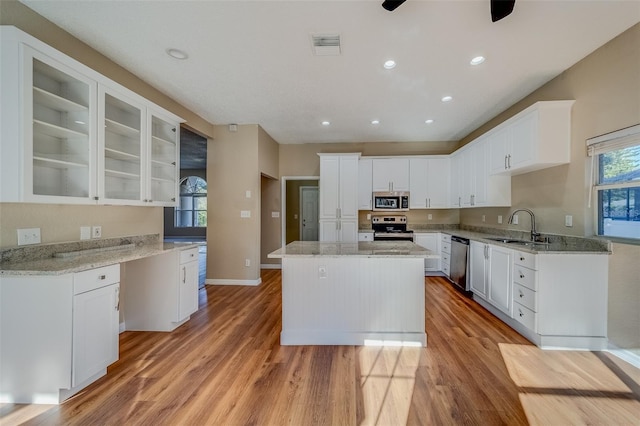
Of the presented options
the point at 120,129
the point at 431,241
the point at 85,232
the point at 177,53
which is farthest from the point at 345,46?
the point at 431,241

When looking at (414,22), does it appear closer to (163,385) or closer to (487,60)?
(487,60)

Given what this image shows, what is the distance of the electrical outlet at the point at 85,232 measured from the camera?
240 cm

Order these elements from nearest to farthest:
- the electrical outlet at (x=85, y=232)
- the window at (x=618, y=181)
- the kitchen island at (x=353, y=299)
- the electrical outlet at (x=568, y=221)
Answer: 1. the window at (x=618, y=181)
2. the electrical outlet at (x=85, y=232)
3. the kitchen island at (x=353, y=299)
4. the electrical outlet at (x=568, y=221)

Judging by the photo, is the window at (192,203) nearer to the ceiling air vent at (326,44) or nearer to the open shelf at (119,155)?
the open shelf at (119,155)

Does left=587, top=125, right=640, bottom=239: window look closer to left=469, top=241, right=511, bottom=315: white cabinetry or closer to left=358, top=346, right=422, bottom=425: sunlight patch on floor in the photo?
left=469, top=241, right=511, bottom=315: white cabinetry

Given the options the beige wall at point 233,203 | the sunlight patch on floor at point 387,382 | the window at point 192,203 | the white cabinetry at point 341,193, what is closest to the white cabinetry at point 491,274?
the sunlight patch on floor at point 387,382

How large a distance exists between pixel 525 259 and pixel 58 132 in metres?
4.28

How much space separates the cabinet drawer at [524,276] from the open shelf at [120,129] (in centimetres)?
418

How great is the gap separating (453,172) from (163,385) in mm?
5393

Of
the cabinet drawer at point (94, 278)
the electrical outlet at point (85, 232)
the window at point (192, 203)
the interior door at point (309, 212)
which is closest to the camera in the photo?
the cabinet drawer at point (94, 278)

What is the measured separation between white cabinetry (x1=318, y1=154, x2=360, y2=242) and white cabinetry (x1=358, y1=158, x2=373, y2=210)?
1.12 ft

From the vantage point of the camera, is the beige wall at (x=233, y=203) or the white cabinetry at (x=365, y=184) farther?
the white cabinetry at (x=365, y=184)

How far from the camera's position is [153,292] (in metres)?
2.86

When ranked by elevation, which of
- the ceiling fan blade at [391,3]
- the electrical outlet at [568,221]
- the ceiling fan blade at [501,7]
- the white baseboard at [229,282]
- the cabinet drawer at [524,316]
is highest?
the ceiling fan blade at [391,3]
